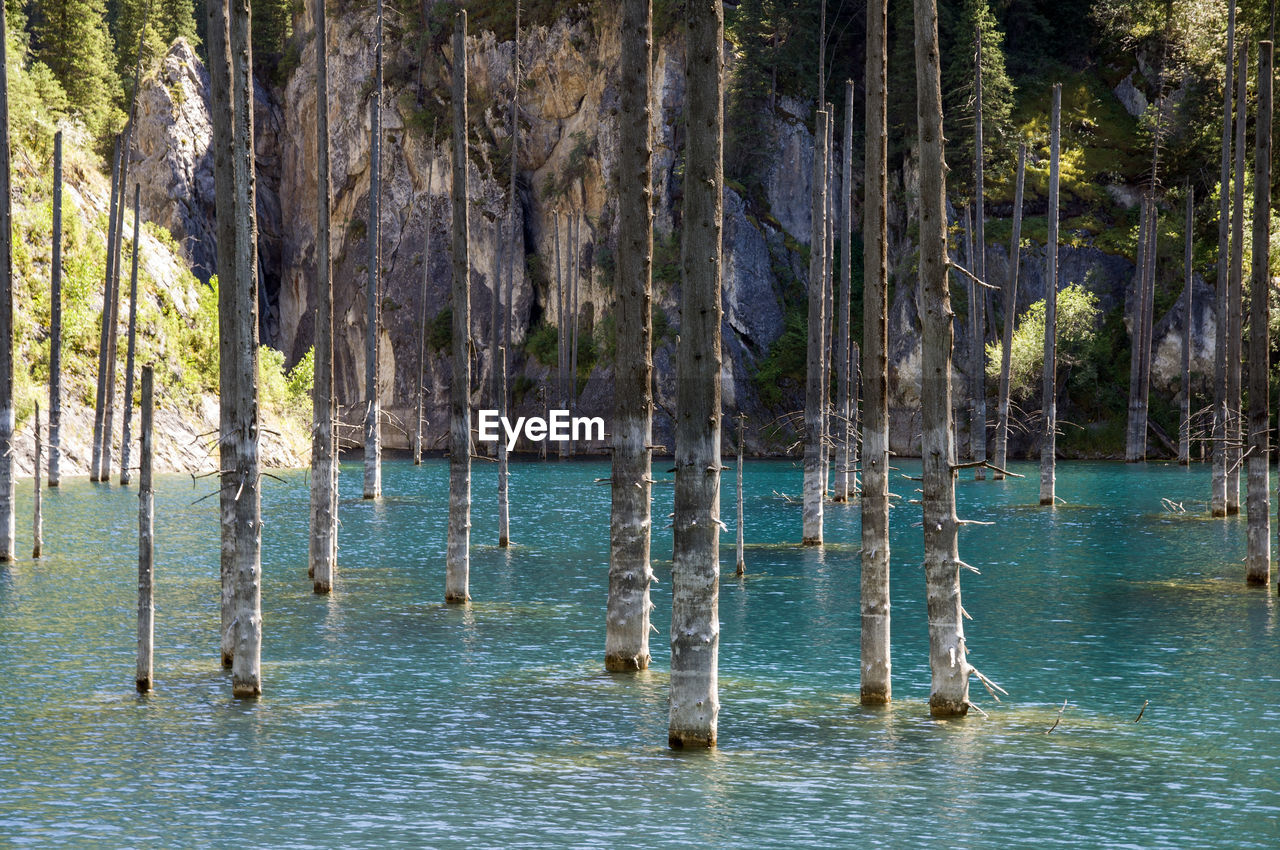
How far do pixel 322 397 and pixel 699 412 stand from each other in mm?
14889

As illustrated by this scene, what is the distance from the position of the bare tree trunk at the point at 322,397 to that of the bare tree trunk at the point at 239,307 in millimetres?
8206

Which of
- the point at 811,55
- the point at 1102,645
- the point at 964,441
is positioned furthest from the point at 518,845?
the point at 811,55

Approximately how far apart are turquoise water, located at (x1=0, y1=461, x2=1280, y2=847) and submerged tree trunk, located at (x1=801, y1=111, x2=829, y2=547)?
9.32 ft

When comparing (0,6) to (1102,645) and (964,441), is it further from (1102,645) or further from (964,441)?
(964,441)

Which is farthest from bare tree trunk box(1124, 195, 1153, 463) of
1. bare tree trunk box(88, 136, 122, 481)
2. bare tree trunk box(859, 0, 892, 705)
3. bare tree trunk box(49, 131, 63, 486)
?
bare tree trunk box(859, 0, 892, 705)

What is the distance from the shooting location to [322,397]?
88.1 ft

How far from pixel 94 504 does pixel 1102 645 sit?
137ft

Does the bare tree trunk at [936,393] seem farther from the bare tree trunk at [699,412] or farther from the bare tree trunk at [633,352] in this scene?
the bare tree trunk at [633,352]

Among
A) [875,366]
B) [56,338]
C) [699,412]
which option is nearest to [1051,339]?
[875,366]

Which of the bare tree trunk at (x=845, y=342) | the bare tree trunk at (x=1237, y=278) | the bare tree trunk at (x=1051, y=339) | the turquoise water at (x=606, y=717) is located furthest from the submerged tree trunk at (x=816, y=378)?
the bare tree trunk at (x=1051, y=339)

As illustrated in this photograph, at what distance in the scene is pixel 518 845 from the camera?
11562 millimetres

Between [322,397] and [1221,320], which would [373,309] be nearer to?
[322,397]

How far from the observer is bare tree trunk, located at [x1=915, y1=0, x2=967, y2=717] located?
50.2ft

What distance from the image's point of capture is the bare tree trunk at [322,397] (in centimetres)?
2644
